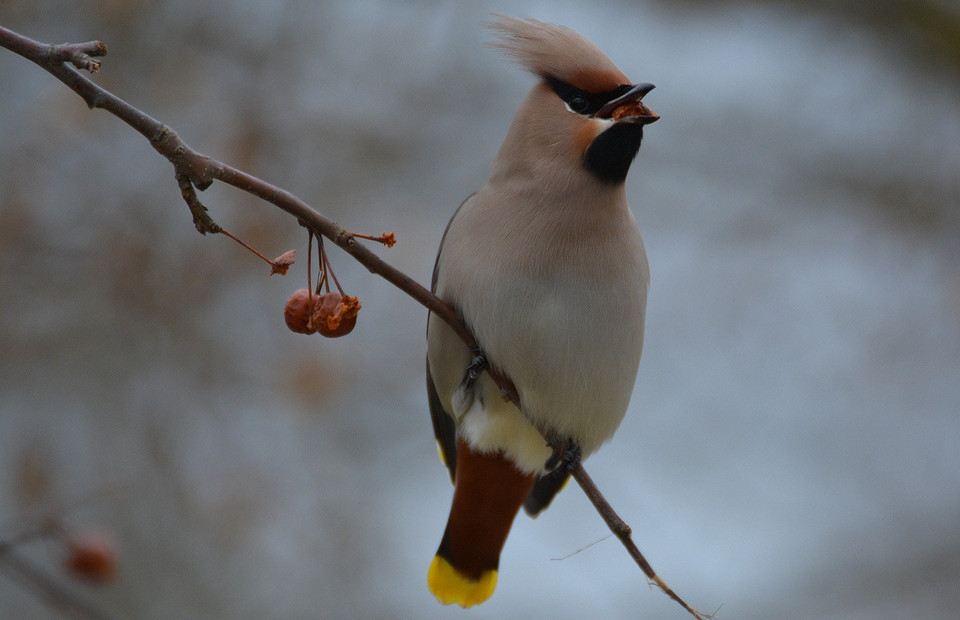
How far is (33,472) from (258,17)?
8.79 ft

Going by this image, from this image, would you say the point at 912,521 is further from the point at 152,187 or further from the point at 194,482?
the point at 152,187

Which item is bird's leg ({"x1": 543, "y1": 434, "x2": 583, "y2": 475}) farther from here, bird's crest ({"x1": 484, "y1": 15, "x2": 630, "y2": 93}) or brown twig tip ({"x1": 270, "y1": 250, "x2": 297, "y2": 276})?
brown twig tip ({"x1": 270, "y1": 250, "x2": 297, "y2": 276})

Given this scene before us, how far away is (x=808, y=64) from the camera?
278 inches

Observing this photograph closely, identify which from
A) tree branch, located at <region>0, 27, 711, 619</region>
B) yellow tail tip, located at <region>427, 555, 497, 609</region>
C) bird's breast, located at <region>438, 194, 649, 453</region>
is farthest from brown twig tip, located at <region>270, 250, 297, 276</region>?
yellow tail tip, located at <region>427, 555, 497, 609</region>

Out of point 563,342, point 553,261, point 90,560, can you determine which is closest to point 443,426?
point 563,342

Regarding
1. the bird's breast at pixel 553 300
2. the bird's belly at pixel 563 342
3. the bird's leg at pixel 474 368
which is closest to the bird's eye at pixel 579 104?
the bird's breast at pixel 553 300

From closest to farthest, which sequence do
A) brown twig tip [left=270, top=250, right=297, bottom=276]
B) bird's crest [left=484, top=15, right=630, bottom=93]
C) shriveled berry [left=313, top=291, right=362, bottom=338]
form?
brown twig tip [left=270, top=250, right=297, bottom=276] → shriveled berry [left=313, top=291, right=362, bottom=338] → bird's crest [left=484, top=15, right=630, bottom=93]

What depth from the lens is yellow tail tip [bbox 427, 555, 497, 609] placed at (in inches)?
150

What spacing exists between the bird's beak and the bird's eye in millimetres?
96

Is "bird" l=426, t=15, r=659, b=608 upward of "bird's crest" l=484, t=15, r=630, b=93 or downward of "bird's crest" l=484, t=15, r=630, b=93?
downward

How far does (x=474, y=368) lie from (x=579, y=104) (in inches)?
33.4

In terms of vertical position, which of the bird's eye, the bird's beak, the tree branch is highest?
the bird's beak

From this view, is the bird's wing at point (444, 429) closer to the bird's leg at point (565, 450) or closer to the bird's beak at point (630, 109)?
the bird's leg at point (565, 450)

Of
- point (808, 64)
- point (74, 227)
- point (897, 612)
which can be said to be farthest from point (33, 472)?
point (897, 612)
